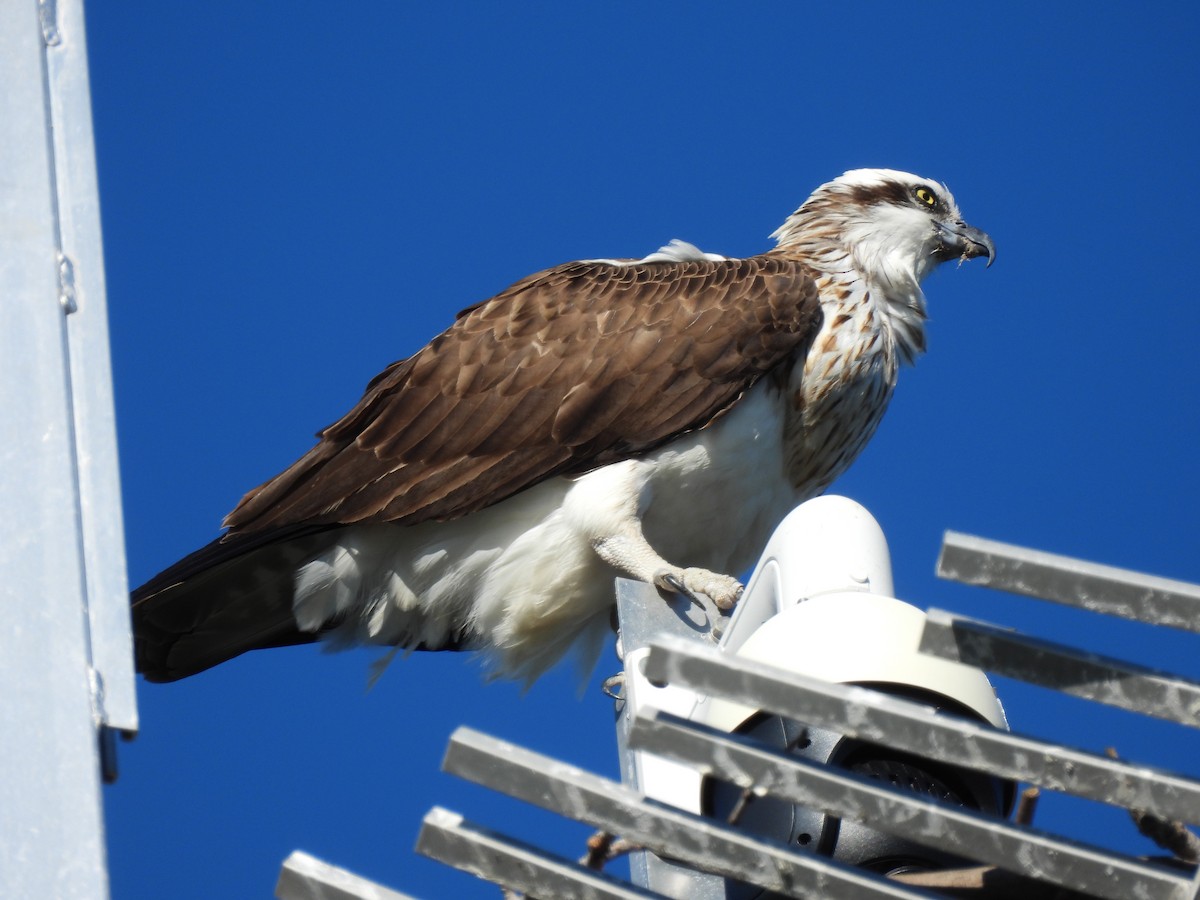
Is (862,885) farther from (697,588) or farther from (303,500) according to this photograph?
(303,500)

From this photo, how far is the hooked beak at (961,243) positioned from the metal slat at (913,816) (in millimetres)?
5181

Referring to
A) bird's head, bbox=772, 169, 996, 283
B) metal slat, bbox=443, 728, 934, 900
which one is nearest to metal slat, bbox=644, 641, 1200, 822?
metal slat, bbox=443, 728, 934, 900

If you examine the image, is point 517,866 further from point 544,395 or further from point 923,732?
point 544,395

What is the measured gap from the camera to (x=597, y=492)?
19.3ft

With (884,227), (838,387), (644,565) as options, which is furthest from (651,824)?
(884,227)

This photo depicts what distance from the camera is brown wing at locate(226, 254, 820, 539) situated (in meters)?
6.03

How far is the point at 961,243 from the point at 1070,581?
5.32 metres

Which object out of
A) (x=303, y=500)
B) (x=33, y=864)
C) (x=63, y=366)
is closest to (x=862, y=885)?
(x=33, y=864)

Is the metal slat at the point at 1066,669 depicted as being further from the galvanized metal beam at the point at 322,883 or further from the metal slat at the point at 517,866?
the galvanized metal beam at the point at 322,883

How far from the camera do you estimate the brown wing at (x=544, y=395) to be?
603 cm

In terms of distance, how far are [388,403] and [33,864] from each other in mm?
4351

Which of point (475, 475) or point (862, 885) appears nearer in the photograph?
point (862, 885)

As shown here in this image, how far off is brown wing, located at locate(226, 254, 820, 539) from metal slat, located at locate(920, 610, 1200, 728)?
12.6 ft

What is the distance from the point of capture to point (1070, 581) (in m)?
2.02
